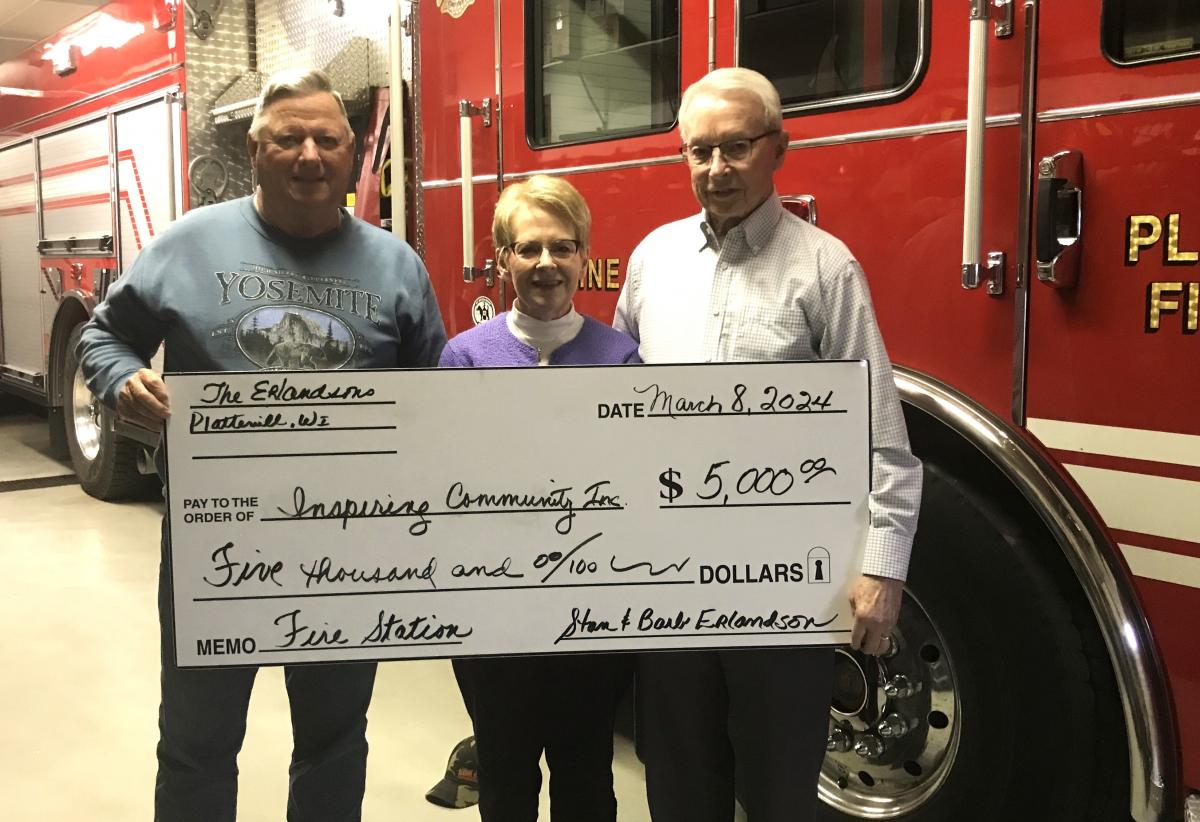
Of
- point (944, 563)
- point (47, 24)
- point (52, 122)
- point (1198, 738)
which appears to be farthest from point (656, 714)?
point (47, 24)

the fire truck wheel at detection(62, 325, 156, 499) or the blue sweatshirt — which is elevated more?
the blue sweatshirt

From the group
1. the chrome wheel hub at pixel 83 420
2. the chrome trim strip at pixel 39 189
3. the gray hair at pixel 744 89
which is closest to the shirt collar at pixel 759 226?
the gray hair at pixel 744 89

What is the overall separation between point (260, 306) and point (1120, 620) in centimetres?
161

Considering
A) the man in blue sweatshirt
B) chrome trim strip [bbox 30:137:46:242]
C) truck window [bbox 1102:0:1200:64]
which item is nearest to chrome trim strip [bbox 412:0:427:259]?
the man in blue sweatshirt

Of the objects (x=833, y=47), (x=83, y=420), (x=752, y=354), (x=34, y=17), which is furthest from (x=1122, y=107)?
(x=34, y=17)

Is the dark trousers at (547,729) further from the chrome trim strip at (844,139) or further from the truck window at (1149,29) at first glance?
the truck window at (1149,29)

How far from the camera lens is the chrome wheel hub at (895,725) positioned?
7.73 ft

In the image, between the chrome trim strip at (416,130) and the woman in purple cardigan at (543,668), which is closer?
the woman in purple cardigan at (543,668)

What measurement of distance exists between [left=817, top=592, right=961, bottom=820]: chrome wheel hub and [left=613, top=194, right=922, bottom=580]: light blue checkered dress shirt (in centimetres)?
76

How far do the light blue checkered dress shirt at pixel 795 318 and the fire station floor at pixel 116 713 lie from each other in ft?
5.01

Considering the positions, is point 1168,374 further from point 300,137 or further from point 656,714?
point 300,137

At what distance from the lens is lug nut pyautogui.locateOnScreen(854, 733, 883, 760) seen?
2.47 m

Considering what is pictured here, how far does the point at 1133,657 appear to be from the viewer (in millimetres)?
1982

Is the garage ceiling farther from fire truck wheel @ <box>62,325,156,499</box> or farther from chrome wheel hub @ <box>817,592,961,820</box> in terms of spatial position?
chrome wheel hub @ <box>817,592,961,820</box>
